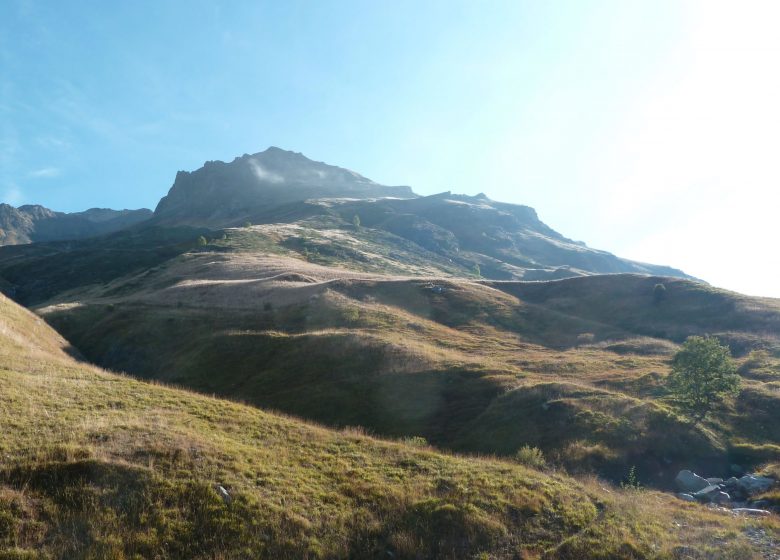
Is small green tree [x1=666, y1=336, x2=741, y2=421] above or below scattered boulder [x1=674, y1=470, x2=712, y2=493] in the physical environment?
above

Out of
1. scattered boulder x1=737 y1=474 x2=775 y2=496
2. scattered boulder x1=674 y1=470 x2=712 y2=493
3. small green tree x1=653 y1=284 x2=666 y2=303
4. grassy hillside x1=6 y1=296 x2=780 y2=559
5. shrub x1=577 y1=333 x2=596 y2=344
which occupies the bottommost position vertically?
scattered boulder x1=674 y1=470 x2=712 y2=493

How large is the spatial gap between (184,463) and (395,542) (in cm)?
768

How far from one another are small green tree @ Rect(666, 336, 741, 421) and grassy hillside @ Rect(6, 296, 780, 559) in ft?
51.5

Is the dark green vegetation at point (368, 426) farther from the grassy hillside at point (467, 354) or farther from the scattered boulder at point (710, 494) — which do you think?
the scattered boulder at point (710, 494)

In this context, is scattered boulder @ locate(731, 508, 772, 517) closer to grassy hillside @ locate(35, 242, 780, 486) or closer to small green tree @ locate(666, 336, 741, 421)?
grassy hillside @ locate(35, 242, 780, 486)

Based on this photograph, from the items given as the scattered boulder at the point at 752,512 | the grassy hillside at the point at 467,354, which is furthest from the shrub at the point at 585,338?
the scattered boulder at the point at 752,512

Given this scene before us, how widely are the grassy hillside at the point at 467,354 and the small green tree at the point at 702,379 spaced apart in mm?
1335

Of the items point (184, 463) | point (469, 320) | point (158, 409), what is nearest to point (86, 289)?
point (469, 320)

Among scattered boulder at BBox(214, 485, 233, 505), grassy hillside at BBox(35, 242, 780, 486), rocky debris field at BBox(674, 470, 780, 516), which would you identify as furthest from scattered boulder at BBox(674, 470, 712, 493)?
scattered boulder at BBox(214, 485, 233, 505)

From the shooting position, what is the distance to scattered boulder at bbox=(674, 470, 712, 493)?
2444cm

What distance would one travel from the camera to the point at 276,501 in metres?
14.8

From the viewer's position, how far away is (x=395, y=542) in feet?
45.1

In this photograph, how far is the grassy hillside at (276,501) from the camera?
12.6 m

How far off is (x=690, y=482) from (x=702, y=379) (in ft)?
39.9
